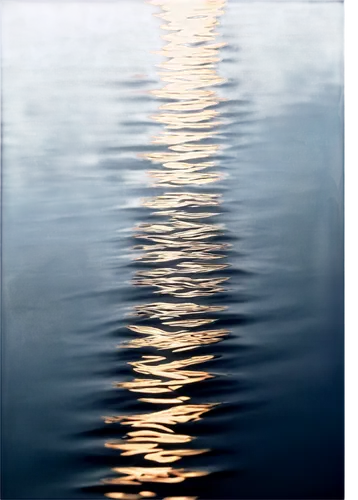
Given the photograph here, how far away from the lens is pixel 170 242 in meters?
1.36

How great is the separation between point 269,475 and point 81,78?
92 cm

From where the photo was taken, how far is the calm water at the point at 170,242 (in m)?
1.34

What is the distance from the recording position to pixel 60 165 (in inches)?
53.4

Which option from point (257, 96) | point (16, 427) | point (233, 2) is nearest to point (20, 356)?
point (16, 427)

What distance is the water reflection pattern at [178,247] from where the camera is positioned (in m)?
1.34

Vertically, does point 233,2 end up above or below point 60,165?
above

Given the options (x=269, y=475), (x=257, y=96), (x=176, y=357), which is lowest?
(x=269, y=475)

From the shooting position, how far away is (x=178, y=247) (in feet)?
4.45

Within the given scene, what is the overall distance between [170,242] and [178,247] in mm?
20

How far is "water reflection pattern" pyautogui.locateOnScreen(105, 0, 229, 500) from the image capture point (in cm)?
134

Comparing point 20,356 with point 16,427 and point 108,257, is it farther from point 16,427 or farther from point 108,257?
point 108,257

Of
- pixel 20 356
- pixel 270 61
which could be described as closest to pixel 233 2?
pixel 270 61

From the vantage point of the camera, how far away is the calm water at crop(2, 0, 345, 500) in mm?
1339

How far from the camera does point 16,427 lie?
1343 mm
